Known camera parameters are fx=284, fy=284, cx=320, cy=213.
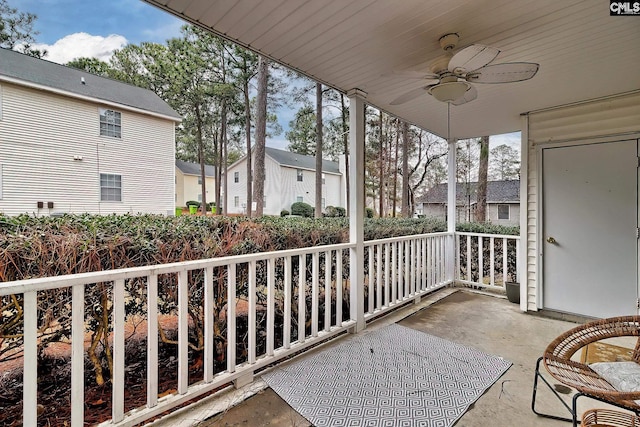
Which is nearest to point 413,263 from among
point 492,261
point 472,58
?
point 492,261

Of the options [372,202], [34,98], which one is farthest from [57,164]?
[372,202]

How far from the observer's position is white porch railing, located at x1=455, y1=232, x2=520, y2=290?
14.1ft

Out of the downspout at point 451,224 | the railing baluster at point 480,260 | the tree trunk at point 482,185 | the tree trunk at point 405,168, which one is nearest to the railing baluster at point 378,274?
the downspout at point 451,224

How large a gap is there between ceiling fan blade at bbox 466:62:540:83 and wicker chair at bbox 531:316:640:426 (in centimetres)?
160

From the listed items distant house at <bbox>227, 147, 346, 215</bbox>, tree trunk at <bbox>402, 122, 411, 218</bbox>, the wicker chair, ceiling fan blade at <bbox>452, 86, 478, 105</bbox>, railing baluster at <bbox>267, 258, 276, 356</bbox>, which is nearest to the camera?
the wicker chair

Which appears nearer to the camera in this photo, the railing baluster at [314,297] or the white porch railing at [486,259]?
the railing baluster at [314,297]

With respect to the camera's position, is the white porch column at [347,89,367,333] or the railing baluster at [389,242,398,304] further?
the railing baluster at [389,242,398,304]

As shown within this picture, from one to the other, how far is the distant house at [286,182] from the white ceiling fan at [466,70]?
12.7m

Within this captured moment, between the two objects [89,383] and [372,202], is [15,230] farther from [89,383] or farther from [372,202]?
[372,202]

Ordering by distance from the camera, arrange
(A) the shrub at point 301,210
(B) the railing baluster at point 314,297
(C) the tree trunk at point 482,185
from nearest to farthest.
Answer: (B) the railing baluster at point 314,297, (C) the tree trunk at point 482,185, (A) the shrub at point 301,210

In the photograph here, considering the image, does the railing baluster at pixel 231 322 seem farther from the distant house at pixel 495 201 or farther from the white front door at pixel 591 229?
the distant house at pixel 495 201

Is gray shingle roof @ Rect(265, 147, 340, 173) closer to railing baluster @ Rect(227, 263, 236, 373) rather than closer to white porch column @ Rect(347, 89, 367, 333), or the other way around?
white porch column @ Rect(347, 89, 367, 333)

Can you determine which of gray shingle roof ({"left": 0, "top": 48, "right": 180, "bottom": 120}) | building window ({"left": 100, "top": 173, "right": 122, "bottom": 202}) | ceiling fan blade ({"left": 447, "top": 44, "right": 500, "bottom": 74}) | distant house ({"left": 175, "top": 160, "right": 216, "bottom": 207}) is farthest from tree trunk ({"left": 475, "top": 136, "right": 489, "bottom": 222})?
distant house ({"left": 175, "top": 160, "right": 216, "bottom": 207})

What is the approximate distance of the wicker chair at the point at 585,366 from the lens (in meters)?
1.17
